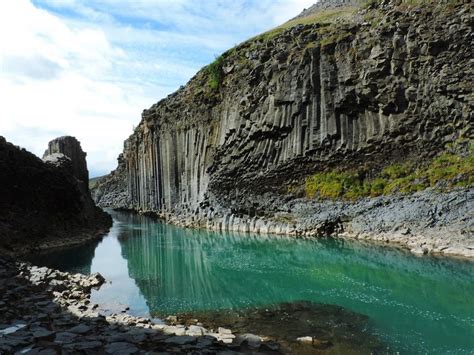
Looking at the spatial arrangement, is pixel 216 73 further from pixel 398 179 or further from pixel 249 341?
pixel 249 341

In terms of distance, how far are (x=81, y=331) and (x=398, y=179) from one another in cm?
3185

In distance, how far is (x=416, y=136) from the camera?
3941 cm

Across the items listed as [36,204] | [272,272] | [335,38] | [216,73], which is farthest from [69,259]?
[216,73]

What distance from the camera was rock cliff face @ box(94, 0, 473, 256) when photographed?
126ft

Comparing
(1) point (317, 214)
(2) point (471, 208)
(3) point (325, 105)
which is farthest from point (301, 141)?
(2) point (471, 208)

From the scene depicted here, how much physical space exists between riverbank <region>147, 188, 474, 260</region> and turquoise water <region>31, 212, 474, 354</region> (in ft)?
6.72

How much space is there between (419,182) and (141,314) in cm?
2615

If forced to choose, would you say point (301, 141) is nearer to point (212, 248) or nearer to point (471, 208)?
point (212, 248)

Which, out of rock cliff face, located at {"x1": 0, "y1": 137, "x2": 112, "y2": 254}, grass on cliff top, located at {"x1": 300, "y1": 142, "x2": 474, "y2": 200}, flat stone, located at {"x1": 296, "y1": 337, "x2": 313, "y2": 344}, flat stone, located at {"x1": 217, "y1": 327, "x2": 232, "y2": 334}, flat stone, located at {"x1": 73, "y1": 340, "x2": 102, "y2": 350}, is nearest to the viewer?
flat stone, located at {"x1": 73, "y1": 340, "x2": 102, "y2": 350}

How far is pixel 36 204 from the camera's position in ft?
128

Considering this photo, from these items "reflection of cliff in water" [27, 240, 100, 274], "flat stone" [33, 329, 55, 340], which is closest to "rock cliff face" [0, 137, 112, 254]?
"reflection of cliff in water" [27, 240, 100, 274]

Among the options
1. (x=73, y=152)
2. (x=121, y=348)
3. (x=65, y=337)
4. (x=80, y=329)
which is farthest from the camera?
(x=73, y=152)

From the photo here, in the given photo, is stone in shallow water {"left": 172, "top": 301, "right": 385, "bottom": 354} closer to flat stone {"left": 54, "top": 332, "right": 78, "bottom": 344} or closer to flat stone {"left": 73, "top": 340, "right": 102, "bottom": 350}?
flat stone {"left": 73, "top": 340, "right": 102, "bottom": 350}

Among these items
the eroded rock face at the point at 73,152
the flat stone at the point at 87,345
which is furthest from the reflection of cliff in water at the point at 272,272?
the eroded rock face at the point at 73,152
